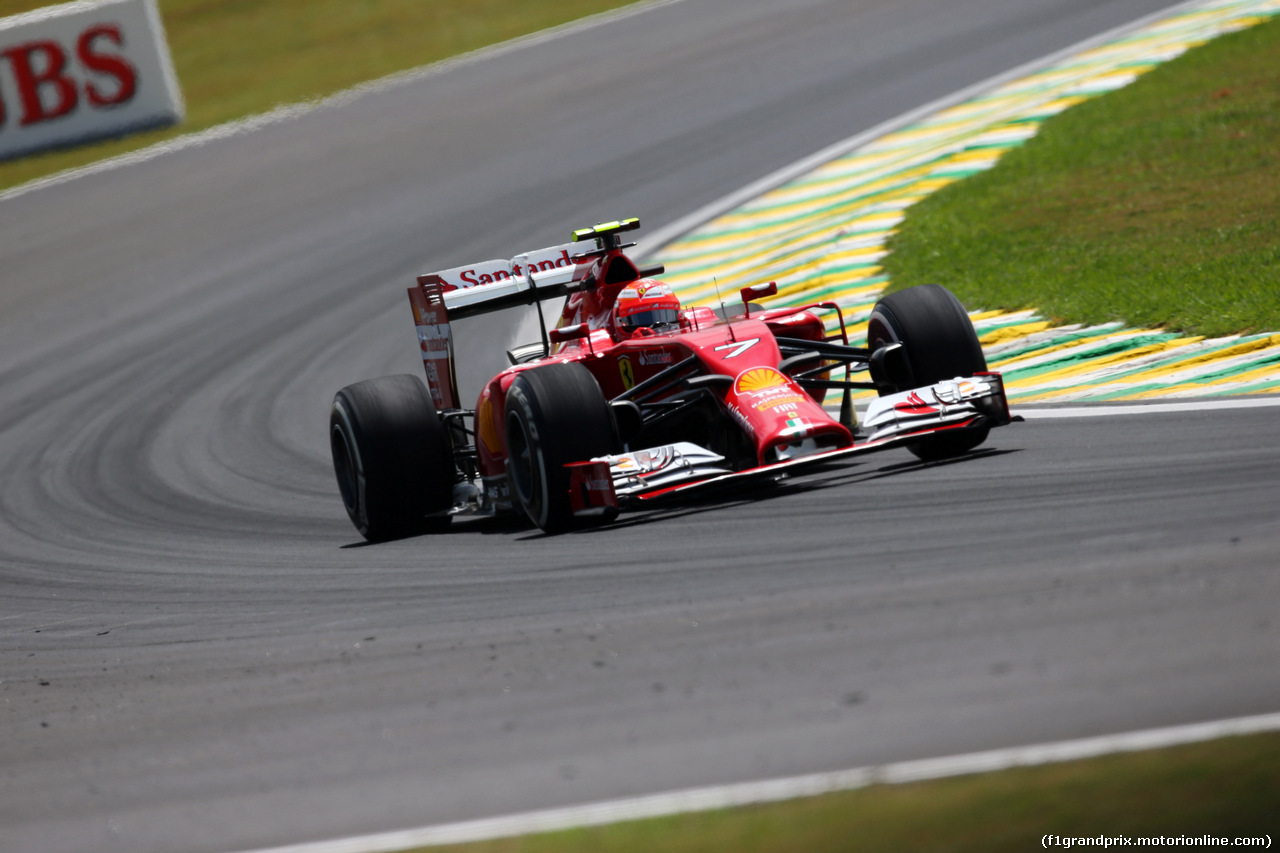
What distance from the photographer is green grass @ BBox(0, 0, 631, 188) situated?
25.7m

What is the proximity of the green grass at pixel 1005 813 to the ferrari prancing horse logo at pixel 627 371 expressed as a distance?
16.8ft

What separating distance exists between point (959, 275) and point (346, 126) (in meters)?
13.7

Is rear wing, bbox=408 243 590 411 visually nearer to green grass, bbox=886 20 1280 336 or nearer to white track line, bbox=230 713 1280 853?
green grass, bbox=886 20 1280 336

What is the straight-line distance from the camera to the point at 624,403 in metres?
8.54

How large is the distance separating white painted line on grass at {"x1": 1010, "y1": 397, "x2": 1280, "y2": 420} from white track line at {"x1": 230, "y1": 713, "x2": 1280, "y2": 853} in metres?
4.38

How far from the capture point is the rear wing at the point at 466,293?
10.1 metres

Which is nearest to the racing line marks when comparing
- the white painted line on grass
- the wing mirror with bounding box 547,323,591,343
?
the white painted line on grass

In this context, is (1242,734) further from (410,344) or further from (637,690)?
(410,344)

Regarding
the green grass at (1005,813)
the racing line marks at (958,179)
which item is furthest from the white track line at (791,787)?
the racing line marks at (958,179)

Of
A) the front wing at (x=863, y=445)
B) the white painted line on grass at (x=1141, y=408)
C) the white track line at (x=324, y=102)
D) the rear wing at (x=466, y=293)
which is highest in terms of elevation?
the white track line at (x=324, y=102)

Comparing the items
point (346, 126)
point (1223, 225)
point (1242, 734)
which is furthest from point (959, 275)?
point (346, 126)

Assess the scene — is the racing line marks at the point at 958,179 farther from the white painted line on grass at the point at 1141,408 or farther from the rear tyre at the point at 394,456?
the rear tyre at the point at 394,456

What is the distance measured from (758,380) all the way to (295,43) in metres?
23.9

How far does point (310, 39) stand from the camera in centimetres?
3009
